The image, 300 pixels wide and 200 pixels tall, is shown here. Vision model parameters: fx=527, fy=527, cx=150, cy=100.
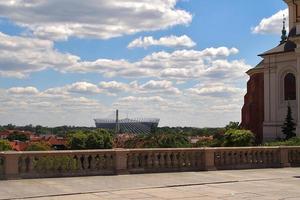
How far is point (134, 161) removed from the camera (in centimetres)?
1823

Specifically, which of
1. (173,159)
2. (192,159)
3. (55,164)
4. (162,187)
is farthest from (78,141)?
(162,187)

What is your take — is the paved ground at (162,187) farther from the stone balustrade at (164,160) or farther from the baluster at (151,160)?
the baluster at (151,160)

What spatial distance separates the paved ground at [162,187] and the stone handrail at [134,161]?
63 cm

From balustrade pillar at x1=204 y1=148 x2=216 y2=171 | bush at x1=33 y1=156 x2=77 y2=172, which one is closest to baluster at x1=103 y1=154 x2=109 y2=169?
bush at x1=33 y1=156 x2=77 y2=172

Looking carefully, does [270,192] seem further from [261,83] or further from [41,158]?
[261,83]

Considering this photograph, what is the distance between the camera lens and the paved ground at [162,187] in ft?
42.5

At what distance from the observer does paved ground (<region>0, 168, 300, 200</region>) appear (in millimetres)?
12945

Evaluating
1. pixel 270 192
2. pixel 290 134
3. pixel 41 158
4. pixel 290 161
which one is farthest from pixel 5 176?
pixel 290 134

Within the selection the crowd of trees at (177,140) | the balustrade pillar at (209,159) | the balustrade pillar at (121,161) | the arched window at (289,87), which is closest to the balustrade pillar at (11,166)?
the balustrade pillar at (121,161)

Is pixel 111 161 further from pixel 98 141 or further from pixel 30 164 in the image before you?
pixel 98 141

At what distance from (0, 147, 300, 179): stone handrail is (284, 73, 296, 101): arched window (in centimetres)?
3654

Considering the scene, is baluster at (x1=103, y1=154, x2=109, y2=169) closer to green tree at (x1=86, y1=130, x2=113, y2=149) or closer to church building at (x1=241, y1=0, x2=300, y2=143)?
church building at (x1=241, y1=0, x2=300, y2=143)

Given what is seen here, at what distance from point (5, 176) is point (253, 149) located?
9961mm

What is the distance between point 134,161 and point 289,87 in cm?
4299
